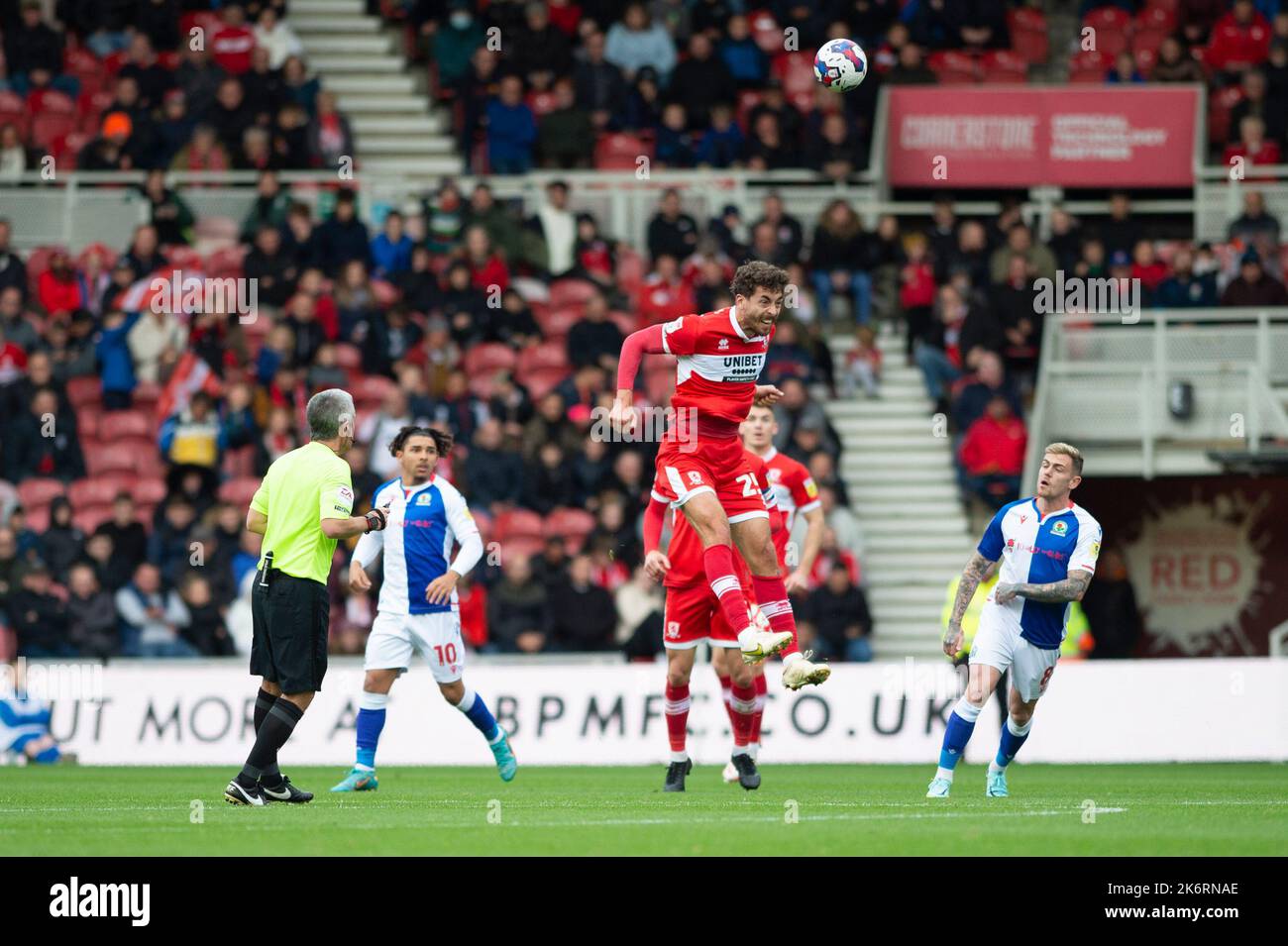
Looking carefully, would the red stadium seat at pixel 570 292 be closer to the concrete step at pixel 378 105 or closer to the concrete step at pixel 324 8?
the concrete step at pixel 378 105

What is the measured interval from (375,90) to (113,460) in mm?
7661

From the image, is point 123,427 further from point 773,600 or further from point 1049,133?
point 773,600

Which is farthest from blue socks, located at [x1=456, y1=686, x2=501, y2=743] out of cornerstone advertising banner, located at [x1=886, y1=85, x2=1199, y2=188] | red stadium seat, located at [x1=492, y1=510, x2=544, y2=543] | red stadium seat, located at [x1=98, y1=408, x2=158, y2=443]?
cornerstone advertising banner, located at [x1=886, y1=85, x2=1199, y2=188]

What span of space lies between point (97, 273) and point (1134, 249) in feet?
40.9

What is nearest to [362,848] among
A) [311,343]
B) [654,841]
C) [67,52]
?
[654,841]

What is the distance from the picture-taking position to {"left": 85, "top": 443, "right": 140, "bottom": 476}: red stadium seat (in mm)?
24031

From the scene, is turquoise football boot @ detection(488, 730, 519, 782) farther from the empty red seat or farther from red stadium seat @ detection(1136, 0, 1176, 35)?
red stadium seat @ detection(1136, 0, 1176, 35)

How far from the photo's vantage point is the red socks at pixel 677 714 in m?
14.4

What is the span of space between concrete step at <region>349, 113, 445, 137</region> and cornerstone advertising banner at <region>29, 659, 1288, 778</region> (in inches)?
410

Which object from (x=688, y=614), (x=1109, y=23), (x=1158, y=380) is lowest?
(x=688, y=614)

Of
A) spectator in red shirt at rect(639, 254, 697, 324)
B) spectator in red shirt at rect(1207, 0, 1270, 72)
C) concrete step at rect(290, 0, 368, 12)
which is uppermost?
concrete step at rect(290, 0, 368, 12)

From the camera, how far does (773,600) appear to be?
43.7ft

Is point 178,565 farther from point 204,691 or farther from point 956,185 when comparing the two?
point 956,185

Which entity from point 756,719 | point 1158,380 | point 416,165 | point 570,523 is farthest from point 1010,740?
point 416,165
